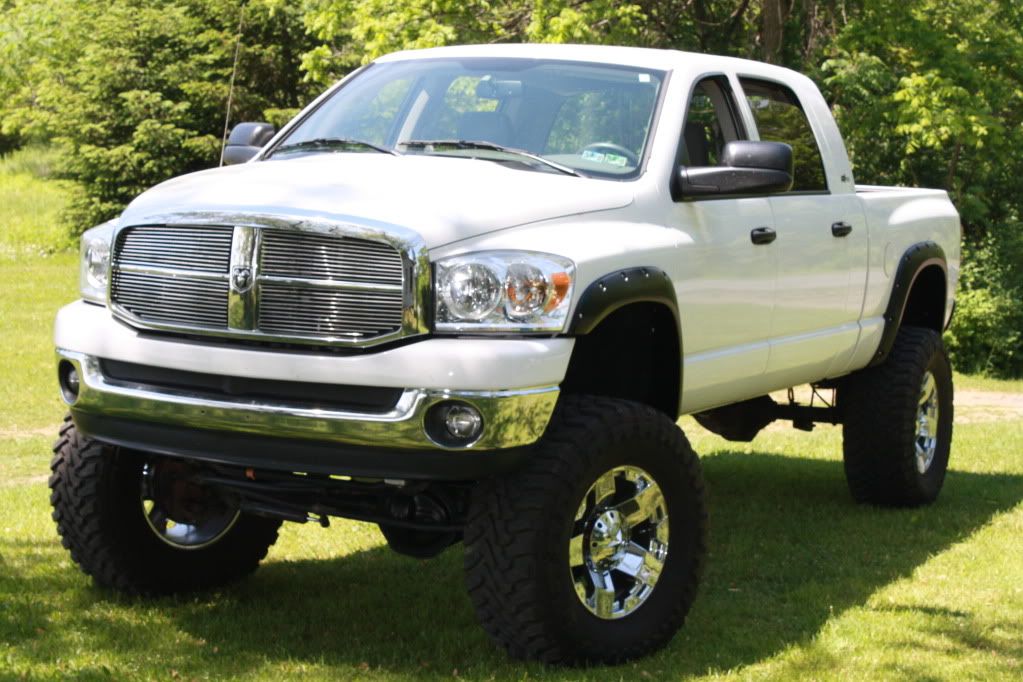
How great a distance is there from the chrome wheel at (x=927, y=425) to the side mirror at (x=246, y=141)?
3.78m

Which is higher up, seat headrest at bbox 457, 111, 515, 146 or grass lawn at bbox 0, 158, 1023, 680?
seat headrest at bbox 457, 111, 515, 146

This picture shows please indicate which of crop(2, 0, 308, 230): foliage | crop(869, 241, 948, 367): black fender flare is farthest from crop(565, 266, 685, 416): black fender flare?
crop(2, 0, 308, 230): foliage

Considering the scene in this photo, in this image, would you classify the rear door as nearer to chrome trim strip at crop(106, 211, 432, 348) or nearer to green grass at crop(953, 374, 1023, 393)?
chrome trim strip at crop(106, 211, 432, 348)

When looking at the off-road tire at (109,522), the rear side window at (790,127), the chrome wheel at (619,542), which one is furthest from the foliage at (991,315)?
the off-road tire at (109,522)

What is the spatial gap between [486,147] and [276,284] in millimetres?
1268

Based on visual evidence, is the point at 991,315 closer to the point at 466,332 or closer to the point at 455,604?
the point at 455,604

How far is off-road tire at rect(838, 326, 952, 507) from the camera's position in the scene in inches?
302

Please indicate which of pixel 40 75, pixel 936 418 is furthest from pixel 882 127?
pixel 40 75

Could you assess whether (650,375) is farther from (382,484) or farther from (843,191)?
(843,191)

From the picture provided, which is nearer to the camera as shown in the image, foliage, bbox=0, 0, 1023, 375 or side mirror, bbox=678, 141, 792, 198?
side mirror, bbox=678, 141, 792, 198

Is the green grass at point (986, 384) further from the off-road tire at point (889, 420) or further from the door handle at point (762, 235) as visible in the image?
the door handle at point (762, 235)

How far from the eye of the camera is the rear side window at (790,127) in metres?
6.70

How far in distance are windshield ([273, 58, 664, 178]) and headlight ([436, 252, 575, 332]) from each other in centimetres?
92

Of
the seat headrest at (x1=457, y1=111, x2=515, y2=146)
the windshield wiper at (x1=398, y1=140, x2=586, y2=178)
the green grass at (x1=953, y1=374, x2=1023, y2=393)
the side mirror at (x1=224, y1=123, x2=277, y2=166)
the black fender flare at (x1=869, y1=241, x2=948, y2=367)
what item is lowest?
the green grass at (x1=953, y1=374, x2=1023, y2=393)
